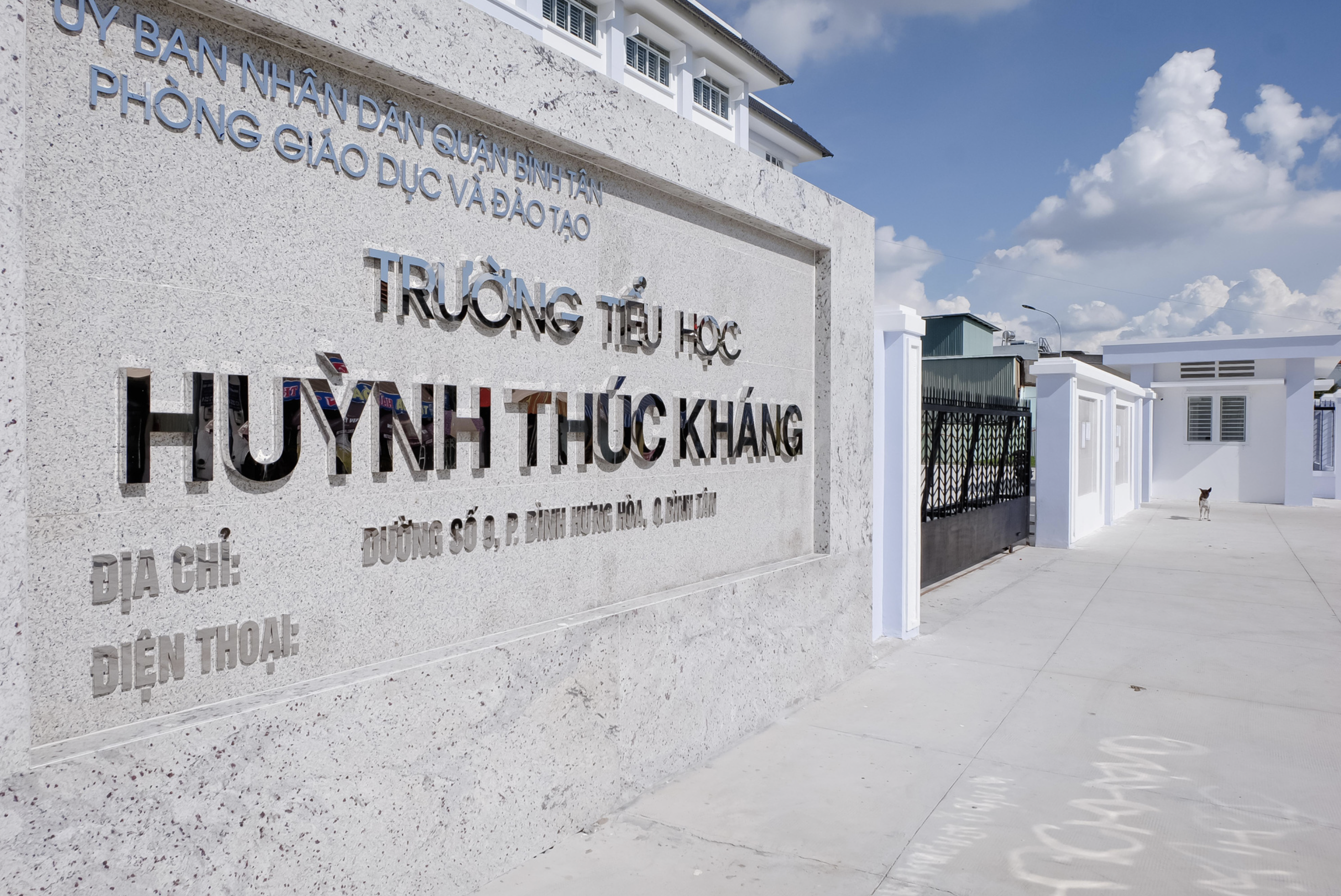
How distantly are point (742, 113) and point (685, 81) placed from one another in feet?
12.0

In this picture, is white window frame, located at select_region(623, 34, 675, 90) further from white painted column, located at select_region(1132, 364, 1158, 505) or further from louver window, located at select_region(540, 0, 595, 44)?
white painted column, located at select_region(1132, 364, 1158, 505)

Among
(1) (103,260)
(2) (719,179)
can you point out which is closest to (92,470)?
(1) (103,260)

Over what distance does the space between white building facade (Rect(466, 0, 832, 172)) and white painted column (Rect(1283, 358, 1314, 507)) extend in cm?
1467

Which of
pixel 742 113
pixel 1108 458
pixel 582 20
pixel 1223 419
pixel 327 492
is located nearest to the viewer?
pixel 327 492

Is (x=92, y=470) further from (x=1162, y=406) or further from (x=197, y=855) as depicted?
(x=1162, y=406)

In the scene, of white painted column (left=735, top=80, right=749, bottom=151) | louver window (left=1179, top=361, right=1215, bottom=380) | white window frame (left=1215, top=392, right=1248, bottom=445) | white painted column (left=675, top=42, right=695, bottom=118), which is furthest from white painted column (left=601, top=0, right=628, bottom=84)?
white window frame (left=1215, top=392, right=1248, bottom=445)

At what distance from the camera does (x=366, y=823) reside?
3.08 m

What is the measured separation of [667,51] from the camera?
2814cm

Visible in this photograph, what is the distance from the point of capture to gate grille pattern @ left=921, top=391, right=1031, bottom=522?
10148 mm

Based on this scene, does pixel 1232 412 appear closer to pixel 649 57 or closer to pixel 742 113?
pixel 742 113

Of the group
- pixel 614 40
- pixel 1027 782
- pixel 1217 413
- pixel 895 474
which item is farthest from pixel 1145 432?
pixel 1027 782

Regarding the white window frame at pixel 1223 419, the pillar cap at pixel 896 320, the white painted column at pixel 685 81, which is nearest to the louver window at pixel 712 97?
the white painted column at pixel 685 81

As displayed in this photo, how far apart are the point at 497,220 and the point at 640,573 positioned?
192 cm

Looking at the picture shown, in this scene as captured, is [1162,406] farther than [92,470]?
Yes
